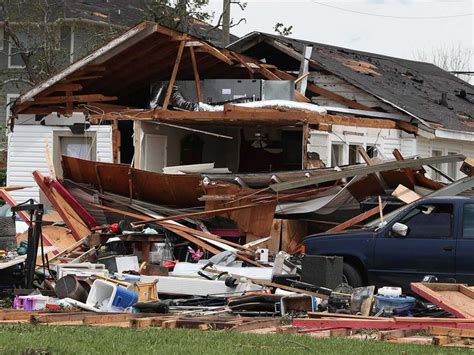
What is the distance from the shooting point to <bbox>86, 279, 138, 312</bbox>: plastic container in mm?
14578

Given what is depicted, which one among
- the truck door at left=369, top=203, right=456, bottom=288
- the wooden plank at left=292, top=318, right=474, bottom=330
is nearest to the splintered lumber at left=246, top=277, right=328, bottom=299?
the truck door at left=369, top=203, right=456, bottom=288

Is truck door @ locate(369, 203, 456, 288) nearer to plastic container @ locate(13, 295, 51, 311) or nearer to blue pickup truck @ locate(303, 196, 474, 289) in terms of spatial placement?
blue pickup truck @ locate(303, 196, 474, 289)

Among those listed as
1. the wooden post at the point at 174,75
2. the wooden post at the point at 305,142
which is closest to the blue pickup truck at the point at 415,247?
the wooden post at the point at 305,142

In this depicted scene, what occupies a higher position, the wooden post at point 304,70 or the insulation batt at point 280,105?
the wooden post at point 304,70

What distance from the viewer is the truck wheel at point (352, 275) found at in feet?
55.5

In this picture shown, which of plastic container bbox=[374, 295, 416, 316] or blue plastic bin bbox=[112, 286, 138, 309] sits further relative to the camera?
blue plastic bin bbox=[112, 286, 138, 309]

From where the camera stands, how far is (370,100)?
27.8 m

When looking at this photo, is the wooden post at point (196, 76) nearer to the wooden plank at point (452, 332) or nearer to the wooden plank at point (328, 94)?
the wooden plank at point (328, 94)

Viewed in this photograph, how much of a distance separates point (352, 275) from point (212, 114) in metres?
8.47

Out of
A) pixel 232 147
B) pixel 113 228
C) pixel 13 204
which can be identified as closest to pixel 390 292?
pixel 113 228

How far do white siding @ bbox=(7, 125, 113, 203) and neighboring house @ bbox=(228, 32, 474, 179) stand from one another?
22.5 ft

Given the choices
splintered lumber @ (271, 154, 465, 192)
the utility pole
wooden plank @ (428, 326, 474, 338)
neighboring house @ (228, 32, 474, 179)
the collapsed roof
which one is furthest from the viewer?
the utility pole

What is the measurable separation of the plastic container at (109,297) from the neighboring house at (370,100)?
10.6m

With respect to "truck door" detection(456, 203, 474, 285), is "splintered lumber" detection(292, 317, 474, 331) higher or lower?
lower
